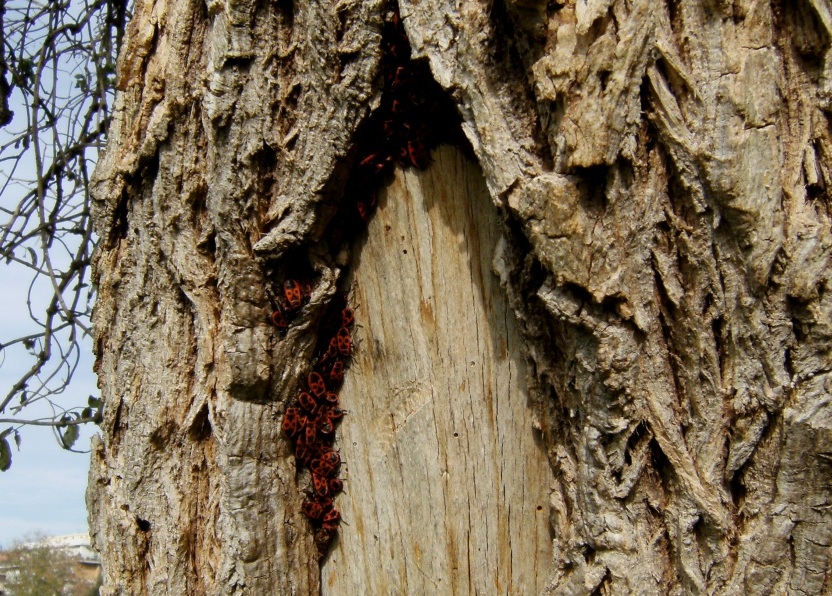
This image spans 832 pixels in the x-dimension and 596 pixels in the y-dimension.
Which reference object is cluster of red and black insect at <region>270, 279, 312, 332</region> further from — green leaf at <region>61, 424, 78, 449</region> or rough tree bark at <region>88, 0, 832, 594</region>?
green leaf at <region>61, 424, 78, 449</region>

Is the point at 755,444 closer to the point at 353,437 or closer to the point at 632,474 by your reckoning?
the point at 632,474

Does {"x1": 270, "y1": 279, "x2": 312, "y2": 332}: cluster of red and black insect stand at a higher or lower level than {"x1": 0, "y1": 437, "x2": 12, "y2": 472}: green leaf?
higher

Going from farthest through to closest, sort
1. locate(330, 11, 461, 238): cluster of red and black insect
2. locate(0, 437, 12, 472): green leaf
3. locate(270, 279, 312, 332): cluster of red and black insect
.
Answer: locate(0, 437, 12, 472): green leaf < locate(270, 279, 312, 332): cluster of red and black insect < locate(330, 11, 461, 238): cluster of red and black insect

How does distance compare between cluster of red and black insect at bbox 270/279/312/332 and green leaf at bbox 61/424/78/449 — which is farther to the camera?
green leaf at bbox 61/424/78/449

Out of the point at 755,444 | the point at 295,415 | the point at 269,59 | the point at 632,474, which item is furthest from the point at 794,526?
the point at 269,59

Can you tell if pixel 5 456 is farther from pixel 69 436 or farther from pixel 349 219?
pixel 349 219

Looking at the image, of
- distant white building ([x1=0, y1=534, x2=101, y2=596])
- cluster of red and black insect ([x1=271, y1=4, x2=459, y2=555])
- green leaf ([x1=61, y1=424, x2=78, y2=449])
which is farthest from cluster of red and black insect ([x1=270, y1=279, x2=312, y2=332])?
distant white building ([x1=0, y1=534, x2=101, y2=596])

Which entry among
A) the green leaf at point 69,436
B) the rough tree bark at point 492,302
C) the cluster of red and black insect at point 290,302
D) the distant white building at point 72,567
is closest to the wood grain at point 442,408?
the rough tree bark at point 492,302

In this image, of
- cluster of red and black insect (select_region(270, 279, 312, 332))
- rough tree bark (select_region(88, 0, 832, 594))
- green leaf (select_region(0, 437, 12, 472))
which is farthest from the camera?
green leaf (select_region(0, 437, 12, 472))
